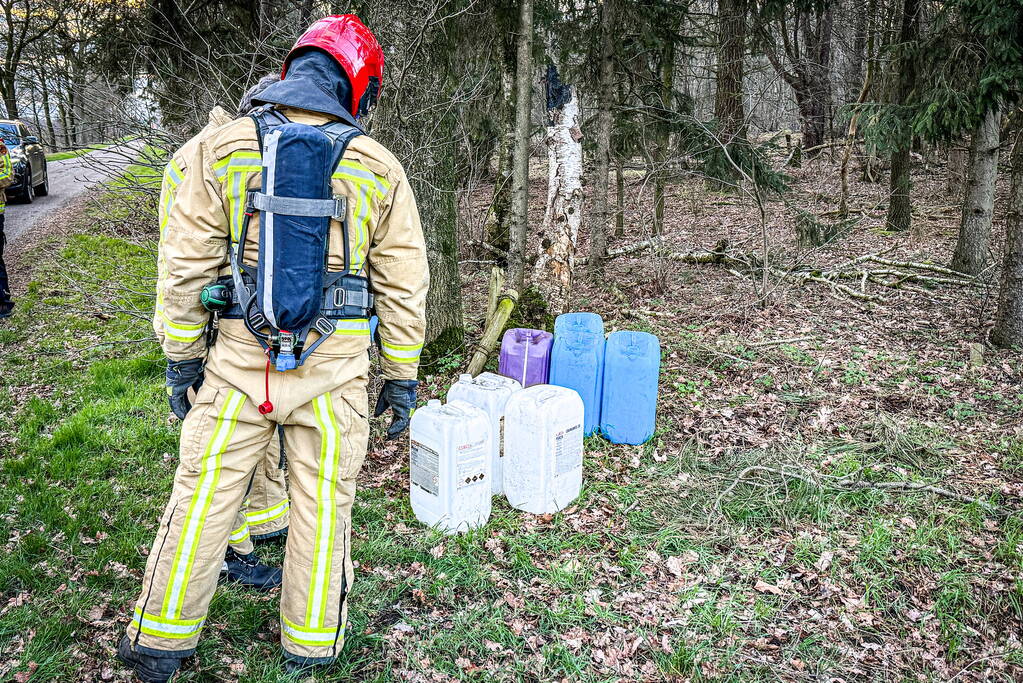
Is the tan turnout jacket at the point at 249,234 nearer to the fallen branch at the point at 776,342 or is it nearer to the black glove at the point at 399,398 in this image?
the black glove at the point at 399,398

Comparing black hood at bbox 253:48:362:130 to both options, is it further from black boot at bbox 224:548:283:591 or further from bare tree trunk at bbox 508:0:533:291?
bare tree trunk at bbox 508:0:533:291

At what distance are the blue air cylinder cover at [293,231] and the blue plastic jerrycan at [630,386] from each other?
281cm

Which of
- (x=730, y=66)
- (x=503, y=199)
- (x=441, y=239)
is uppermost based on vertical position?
(x=730, y=66)

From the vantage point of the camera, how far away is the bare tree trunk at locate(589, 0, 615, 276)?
9.47 metres

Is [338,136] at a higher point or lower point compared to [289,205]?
higher

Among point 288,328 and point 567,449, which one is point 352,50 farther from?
point 567,449

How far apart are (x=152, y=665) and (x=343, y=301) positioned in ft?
5.09

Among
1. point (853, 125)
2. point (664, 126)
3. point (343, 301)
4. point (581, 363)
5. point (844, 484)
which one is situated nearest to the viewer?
point (343, 301)

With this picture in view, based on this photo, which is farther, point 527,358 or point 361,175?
point 527,358

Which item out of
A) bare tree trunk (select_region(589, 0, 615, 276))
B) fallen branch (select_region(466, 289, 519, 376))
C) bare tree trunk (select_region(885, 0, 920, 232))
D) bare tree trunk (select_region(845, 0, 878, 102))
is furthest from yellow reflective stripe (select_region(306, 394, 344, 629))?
bare tree trunk (select_region(845, 0, 878, 102))

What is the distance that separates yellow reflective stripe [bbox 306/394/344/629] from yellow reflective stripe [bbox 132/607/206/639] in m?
0.45

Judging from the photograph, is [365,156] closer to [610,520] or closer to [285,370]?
[285,370]

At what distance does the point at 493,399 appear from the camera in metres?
4.41

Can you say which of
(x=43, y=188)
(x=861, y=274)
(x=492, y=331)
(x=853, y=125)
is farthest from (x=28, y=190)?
(x=853, y=125)
